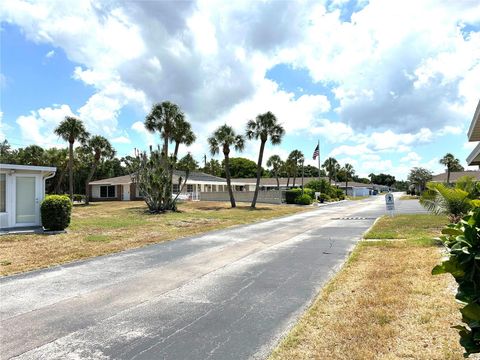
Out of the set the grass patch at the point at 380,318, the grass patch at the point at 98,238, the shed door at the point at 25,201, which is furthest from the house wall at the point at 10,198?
the grass patch at the point at 380,318

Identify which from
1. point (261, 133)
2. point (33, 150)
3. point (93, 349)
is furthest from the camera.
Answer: point (33, 150)

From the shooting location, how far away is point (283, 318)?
220 inches

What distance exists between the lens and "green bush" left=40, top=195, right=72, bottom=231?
51.0 ft

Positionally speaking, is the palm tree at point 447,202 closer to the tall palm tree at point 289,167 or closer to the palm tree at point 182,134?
the palm tree at point 182,134

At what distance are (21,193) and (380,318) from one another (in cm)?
1541

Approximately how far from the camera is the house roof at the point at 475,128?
9.66 meters

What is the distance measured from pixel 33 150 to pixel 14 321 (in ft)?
154

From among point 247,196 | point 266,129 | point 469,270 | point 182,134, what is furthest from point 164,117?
point 469,270

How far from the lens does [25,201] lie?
1631 cm

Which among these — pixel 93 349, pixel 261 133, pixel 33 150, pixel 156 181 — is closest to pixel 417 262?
pixel 93 349

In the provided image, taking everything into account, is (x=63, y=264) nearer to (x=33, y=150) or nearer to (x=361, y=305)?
(x=361, y=305)

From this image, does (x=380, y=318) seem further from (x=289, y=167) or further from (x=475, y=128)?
(x=289, y=167)

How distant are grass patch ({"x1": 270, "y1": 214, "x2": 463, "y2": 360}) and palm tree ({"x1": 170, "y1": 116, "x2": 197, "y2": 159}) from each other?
28760 millimetres

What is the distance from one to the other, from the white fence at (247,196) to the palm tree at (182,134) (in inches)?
531
